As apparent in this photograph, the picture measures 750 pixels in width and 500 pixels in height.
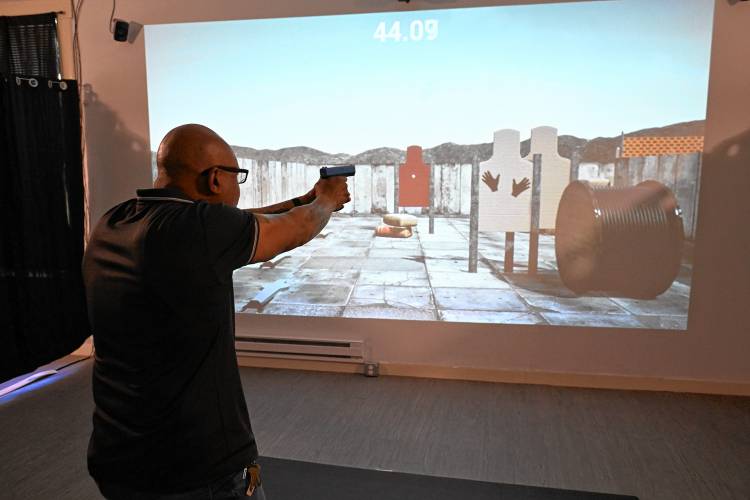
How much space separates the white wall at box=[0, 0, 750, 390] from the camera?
2924 millimetres

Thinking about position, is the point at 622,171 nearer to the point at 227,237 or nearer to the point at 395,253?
the point at 395,253

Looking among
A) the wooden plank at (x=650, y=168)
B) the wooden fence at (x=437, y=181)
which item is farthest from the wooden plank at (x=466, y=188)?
the wooden plank at (x=650, y=168)

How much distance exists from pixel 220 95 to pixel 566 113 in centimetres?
218

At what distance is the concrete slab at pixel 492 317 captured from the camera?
→ 10.6 feet

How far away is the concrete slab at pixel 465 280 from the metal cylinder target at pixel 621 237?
1.44 feet

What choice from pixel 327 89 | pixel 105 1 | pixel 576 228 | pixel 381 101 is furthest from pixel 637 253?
pixel 105 1

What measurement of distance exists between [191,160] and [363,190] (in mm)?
2303

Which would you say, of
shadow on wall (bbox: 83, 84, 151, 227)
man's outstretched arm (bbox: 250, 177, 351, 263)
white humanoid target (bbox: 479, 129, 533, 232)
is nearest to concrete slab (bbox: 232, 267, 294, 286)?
shadow on wall (bbox: 83, 84, 151, 227)

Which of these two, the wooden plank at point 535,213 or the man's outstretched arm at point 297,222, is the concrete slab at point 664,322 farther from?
the man's outstretched arm at point 297,222

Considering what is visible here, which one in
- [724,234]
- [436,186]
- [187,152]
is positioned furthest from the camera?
[436,186]

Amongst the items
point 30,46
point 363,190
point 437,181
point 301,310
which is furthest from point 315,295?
point 30,46

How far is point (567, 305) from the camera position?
10.5 feet

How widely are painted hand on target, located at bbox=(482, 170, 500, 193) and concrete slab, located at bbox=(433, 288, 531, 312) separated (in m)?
0.64

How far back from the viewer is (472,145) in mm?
3199
